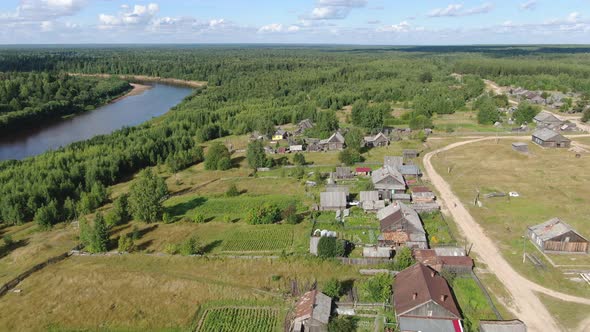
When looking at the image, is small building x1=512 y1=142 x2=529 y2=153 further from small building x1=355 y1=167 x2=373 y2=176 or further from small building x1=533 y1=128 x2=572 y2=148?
small building x1=355 y1=167 x2=373 y2=176

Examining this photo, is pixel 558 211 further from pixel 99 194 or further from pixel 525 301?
pixel 99 194

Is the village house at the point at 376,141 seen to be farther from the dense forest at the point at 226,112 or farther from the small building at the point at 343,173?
the small building at the point at 343,173

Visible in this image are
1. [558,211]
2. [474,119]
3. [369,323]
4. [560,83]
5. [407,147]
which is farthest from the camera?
[560,83]

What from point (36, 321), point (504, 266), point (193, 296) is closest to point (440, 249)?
point (504, 266)

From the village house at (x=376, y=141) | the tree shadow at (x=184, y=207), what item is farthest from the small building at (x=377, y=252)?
the village house at (x=376, y=141)

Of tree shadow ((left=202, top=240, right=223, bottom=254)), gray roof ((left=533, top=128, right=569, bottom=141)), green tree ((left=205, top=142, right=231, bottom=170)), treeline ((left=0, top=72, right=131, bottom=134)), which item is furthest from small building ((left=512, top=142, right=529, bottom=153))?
treeline ((left=0, top=72, right=131, bottom=134))

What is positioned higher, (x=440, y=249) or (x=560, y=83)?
(x=560, y=83)

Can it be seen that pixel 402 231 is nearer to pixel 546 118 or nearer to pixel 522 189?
pixel 522 189
